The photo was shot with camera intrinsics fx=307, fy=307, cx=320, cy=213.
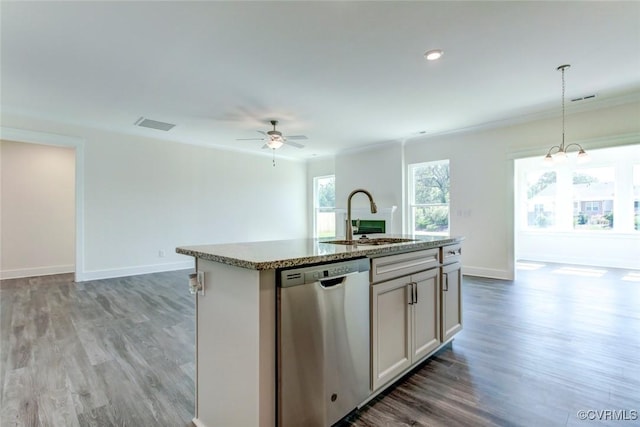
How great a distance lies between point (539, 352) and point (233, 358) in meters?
2.48

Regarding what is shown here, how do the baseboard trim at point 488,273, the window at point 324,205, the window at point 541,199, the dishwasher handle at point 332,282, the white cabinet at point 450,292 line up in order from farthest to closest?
the window at point 324,205
the window at point 541,199
the baseboard trim at point 488,273
the white cabinet at point 450,292
the dishwasher handle at point 332,282

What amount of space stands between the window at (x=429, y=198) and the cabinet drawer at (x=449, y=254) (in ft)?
11.8

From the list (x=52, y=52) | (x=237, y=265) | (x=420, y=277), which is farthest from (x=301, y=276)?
(x=52, y=52)

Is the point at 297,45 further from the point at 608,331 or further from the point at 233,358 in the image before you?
the point at 608,331

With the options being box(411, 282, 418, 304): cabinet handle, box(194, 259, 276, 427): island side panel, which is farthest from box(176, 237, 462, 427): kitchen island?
box(411, 282, 418, 304): cabinet handle

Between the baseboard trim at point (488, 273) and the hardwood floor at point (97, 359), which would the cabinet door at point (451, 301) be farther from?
the baseboard trim at point (488, 273)

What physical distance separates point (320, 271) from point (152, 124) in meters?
4.95

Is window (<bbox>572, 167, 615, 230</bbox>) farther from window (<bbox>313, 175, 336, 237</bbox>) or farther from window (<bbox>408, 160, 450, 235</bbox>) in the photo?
window (<bbox>313, 175, 336, 237</bbox>)

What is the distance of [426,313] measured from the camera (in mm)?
2266

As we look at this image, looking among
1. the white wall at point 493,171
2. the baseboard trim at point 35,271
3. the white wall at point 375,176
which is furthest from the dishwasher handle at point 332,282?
the baseboard trim at point 35,271

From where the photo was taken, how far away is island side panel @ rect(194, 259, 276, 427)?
4.29 ft

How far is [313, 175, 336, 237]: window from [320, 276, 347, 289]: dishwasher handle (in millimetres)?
6583

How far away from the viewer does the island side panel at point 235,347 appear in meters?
1.31

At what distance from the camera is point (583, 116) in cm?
449
